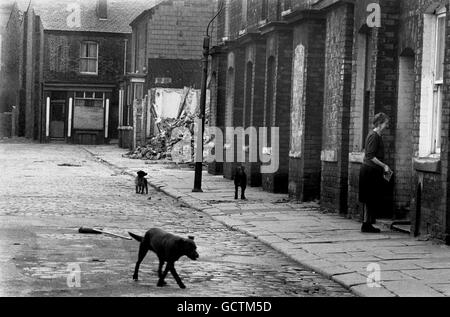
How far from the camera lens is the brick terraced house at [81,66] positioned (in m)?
62.0

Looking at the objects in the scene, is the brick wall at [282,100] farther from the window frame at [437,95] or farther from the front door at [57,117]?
the front door at [57,117]

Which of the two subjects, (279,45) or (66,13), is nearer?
(279,45)

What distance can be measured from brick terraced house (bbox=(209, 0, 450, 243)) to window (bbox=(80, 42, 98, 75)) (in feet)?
127

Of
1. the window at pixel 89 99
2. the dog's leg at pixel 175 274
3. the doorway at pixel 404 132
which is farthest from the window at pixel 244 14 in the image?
the window at pixel 89 99

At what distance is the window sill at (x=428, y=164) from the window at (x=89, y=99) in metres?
49.9

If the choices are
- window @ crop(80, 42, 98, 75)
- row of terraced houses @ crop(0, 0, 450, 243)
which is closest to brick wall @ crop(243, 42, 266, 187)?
row of terraced houses @ crop(0, 0, 450, 243)

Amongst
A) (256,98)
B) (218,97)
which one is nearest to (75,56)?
(218,97)

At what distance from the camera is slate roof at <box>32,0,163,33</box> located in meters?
62.3

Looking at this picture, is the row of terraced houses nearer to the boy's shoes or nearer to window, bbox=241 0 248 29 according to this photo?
window, bbox=241 0 248 29
